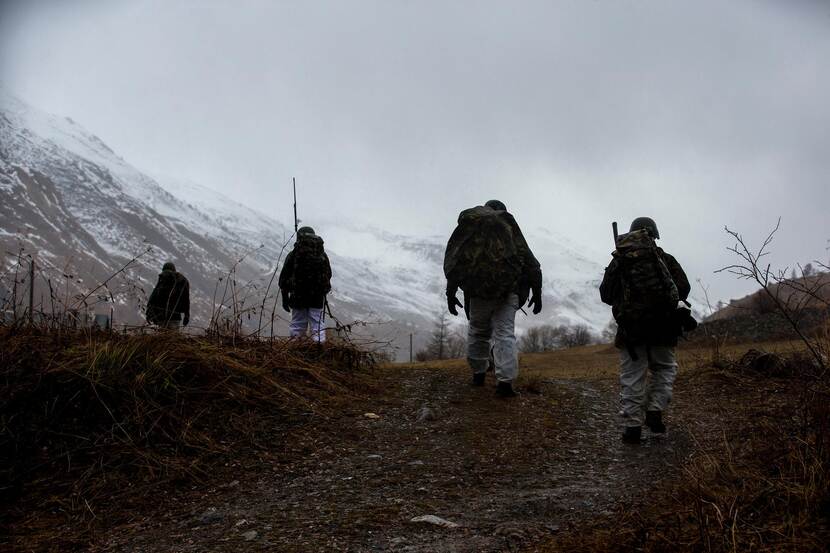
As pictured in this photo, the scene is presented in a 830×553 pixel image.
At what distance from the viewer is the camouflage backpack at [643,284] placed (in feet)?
15.4

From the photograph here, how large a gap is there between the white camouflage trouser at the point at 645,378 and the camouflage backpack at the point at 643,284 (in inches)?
11.2

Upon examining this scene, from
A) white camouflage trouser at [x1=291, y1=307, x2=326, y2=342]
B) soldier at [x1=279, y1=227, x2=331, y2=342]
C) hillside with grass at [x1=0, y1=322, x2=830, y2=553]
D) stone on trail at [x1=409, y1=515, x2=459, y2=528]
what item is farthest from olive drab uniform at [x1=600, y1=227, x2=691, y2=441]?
white camouflage trouser at [x1=291, y1=307, x2=326, y2=342]

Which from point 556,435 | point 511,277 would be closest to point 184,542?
point 556,435

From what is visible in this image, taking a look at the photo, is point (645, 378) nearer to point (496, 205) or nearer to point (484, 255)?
point (484, 255)

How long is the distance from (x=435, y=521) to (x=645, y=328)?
259 cm

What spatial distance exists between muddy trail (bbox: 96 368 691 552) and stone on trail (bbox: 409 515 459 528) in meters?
0.03

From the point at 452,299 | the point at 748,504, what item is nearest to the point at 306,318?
the point at 452,299

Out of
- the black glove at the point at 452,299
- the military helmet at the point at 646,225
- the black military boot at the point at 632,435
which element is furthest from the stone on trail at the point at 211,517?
the military helmet at the point at 646,225

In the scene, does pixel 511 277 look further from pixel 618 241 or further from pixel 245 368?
pixel 245 368

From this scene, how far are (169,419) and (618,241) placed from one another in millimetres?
3740

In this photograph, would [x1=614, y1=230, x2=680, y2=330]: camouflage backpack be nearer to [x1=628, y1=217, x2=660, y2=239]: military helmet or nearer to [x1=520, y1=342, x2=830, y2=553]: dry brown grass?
[x1=628, y1=217, x2=660, y2=239]: military helmet

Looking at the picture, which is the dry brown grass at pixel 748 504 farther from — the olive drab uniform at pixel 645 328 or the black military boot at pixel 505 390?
the black military boot at pixel 505 390

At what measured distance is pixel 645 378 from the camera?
481cm

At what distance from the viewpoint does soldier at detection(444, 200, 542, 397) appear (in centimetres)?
573
